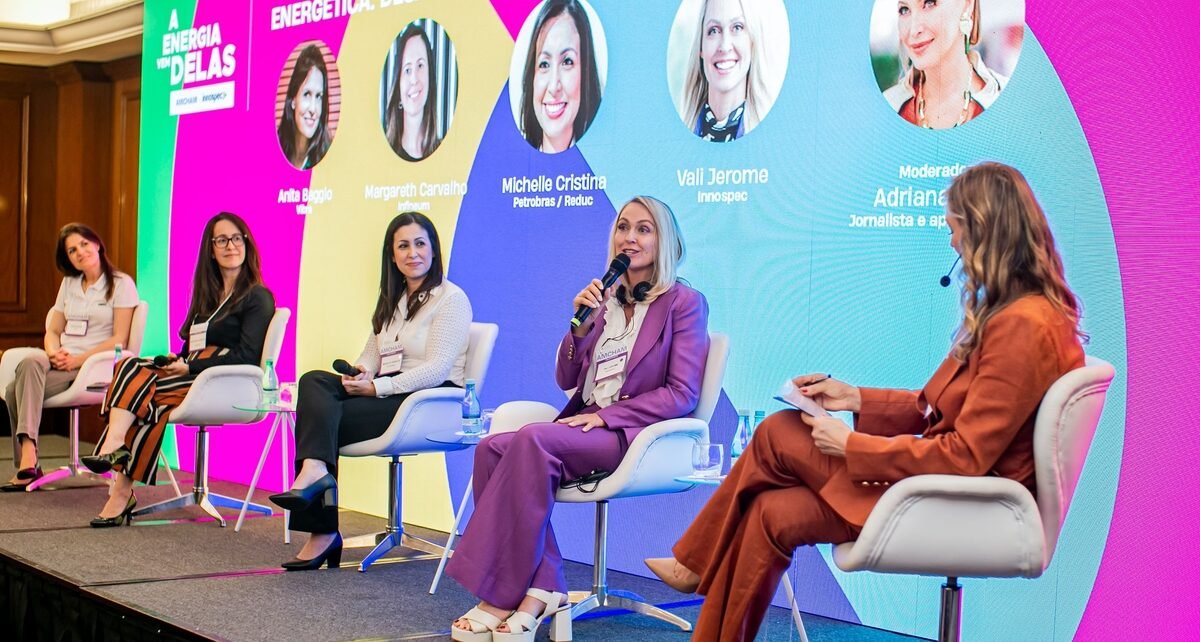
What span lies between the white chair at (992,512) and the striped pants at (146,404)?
12.5 ft

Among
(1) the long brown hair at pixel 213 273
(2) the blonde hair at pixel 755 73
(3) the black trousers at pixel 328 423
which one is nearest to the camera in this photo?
(2) the blonde hair at pixel 755 73

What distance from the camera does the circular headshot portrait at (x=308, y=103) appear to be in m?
6.76

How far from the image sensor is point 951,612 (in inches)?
118

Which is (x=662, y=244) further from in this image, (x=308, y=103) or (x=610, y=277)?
(x=308, y=103)

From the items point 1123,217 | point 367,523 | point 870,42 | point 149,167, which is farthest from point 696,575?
point 149,167

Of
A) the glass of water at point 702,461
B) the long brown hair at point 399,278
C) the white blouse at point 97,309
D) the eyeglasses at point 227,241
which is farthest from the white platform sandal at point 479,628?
the white blouse at point 97,309

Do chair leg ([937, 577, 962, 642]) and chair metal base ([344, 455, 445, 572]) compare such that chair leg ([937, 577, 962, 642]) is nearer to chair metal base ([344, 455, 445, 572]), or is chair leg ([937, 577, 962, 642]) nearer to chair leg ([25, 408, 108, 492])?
chair metal base ([344, 455, 445, 572])

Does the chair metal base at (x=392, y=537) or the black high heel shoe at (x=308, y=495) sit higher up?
the black high heel shoe at (x=308, y=495)

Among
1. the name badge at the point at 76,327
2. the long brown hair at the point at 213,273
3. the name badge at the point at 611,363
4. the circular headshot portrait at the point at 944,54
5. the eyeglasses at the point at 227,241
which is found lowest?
the name badge at the point at 76,327

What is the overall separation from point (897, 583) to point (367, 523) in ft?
9.27

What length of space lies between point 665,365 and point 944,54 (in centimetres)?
129

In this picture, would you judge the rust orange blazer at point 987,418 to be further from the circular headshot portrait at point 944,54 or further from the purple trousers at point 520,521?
the circular headshot portrait at point 944,54

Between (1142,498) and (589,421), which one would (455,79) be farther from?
(1142,498)

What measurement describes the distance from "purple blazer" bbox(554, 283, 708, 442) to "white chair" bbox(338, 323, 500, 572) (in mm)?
819
